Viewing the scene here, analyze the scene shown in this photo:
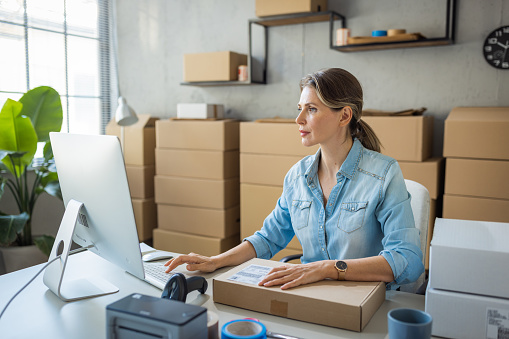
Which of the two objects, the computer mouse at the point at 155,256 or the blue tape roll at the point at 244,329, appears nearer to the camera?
the blue tape roll at the point at 244,329

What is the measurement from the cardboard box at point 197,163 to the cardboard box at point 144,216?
344 millimetres

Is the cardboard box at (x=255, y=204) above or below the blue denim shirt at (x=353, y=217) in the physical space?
below

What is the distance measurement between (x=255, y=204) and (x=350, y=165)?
5.95 feet

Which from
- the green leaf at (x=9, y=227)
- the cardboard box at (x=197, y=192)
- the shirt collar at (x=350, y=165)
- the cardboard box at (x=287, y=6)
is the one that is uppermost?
the cardboard box at (x=287, y=6)

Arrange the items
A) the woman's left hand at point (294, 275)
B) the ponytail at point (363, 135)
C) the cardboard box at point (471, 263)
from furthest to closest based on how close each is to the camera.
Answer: the ponytail at point (363, 135) < the woman's left hand at point (294, 275) < the cardboard box at point (471, 263)

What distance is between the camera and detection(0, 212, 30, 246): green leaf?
113 inches

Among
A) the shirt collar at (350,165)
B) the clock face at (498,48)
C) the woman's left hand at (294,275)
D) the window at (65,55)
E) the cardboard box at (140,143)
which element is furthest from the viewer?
the cardboard box at (140,143)

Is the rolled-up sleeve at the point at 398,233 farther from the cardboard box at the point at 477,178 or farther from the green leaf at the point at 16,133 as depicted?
the green leaf at the point at 16,133

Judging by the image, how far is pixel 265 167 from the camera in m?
3.30

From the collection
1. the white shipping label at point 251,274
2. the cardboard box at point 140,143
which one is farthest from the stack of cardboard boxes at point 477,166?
the cardboard box at point 140,143

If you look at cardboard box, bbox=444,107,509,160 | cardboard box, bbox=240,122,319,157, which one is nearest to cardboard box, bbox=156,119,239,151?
cardboard box, bbox=240,122,319,157

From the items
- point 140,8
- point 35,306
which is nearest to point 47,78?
point 140,8

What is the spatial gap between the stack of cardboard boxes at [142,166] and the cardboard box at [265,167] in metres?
0.96

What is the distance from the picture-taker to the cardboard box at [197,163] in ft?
11.4
